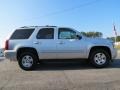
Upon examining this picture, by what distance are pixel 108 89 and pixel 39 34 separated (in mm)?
5454

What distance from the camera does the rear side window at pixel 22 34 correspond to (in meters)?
12.1

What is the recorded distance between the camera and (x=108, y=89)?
743cm

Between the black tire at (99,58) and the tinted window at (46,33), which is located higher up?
the tinted window at (46,33)

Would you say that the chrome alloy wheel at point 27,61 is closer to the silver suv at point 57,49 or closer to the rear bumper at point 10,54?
the silver suv at point 57,49

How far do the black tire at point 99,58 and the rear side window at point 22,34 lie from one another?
2895 mm

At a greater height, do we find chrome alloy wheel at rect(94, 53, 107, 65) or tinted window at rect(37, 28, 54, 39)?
tinted window at rect(37, 28, 54, 39)

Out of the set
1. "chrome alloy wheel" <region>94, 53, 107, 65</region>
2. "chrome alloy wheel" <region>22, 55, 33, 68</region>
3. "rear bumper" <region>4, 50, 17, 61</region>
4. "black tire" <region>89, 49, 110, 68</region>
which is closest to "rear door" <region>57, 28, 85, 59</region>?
"black tire" <region>89, 49, 110, 68</region>

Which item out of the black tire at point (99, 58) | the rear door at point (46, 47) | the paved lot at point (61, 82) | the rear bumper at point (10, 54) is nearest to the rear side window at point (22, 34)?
the rear door at point (46, 47)

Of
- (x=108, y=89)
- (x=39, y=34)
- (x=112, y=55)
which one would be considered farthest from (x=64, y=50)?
(x=108, y=89)

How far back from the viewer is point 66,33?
39.7 ft

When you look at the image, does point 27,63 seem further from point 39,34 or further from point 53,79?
point 53,79

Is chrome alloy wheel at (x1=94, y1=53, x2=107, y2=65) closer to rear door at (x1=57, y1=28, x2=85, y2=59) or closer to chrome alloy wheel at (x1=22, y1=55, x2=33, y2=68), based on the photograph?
rear door at (x1=57, y1=28, x2=85, y2=59)

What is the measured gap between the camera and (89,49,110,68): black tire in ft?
38.9

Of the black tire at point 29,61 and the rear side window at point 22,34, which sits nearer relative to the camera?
the black tire at point 29,61
